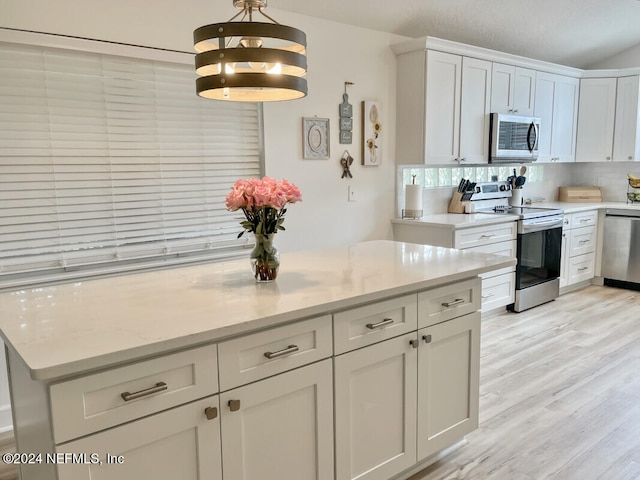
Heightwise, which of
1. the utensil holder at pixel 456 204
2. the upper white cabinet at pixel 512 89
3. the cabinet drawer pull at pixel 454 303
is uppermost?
the upper white cabinet at pixel 512 89

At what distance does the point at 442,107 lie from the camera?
4.21 metres

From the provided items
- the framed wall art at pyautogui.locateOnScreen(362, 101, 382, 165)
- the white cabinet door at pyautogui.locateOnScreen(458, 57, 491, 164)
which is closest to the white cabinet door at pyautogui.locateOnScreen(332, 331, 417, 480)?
the framed wall art at pyautogui.locateOnScreen(362, 101, 382, 165)

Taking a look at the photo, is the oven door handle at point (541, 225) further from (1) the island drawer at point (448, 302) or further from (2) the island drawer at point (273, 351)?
(2) the island drawer at point (273, 351)

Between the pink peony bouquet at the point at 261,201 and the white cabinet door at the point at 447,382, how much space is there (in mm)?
776

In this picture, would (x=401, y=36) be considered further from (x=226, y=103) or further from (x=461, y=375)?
(x=461, y=375)

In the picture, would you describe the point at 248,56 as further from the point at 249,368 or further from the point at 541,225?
the point at 541,225

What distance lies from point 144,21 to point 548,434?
10.5 ft

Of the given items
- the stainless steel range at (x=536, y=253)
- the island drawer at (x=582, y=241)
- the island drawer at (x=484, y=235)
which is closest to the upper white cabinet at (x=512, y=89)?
the stainless steel range at (x=536, y=253)

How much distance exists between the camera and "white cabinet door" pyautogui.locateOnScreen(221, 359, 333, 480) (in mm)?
1604

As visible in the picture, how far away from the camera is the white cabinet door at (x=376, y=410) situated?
191cm

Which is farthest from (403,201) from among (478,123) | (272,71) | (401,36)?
(272,71)

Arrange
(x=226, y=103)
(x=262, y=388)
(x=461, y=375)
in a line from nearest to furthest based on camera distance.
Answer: (x=262, y=388) → (x=461, y=375) → (x=226, y=103)

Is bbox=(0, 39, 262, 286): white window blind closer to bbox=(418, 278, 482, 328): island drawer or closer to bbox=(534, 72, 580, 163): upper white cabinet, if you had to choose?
bbox=(418, 278, 482, 328): island drawer

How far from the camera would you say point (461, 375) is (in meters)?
2.35
